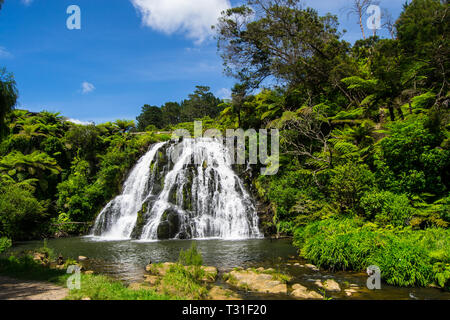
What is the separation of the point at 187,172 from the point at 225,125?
1112cm

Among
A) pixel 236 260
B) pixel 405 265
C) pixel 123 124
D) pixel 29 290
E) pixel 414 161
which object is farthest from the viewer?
pixel 123 124

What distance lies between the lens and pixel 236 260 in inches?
399

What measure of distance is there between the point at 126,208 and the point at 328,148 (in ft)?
46.0

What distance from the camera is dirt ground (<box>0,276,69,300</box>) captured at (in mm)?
5301

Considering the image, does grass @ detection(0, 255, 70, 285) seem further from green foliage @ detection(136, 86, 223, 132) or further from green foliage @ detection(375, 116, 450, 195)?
green foliage @ detection(136, 86, 223, 132)

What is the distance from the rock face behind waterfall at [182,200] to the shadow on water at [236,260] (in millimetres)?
1849

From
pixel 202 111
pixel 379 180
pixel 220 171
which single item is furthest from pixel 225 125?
pixel 202 111

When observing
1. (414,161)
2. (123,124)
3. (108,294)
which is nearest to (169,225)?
(108,294)

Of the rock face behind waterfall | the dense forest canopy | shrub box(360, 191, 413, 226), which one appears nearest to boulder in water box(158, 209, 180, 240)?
the rock face behind waterfall

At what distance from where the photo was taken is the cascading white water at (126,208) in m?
18.2

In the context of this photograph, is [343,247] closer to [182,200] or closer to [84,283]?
[84,283]

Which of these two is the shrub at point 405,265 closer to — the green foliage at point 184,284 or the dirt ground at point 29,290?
the green foliage at point 184,284

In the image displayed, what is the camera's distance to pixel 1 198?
17250 millimetres

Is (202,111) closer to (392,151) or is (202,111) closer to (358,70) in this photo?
(358,70)
